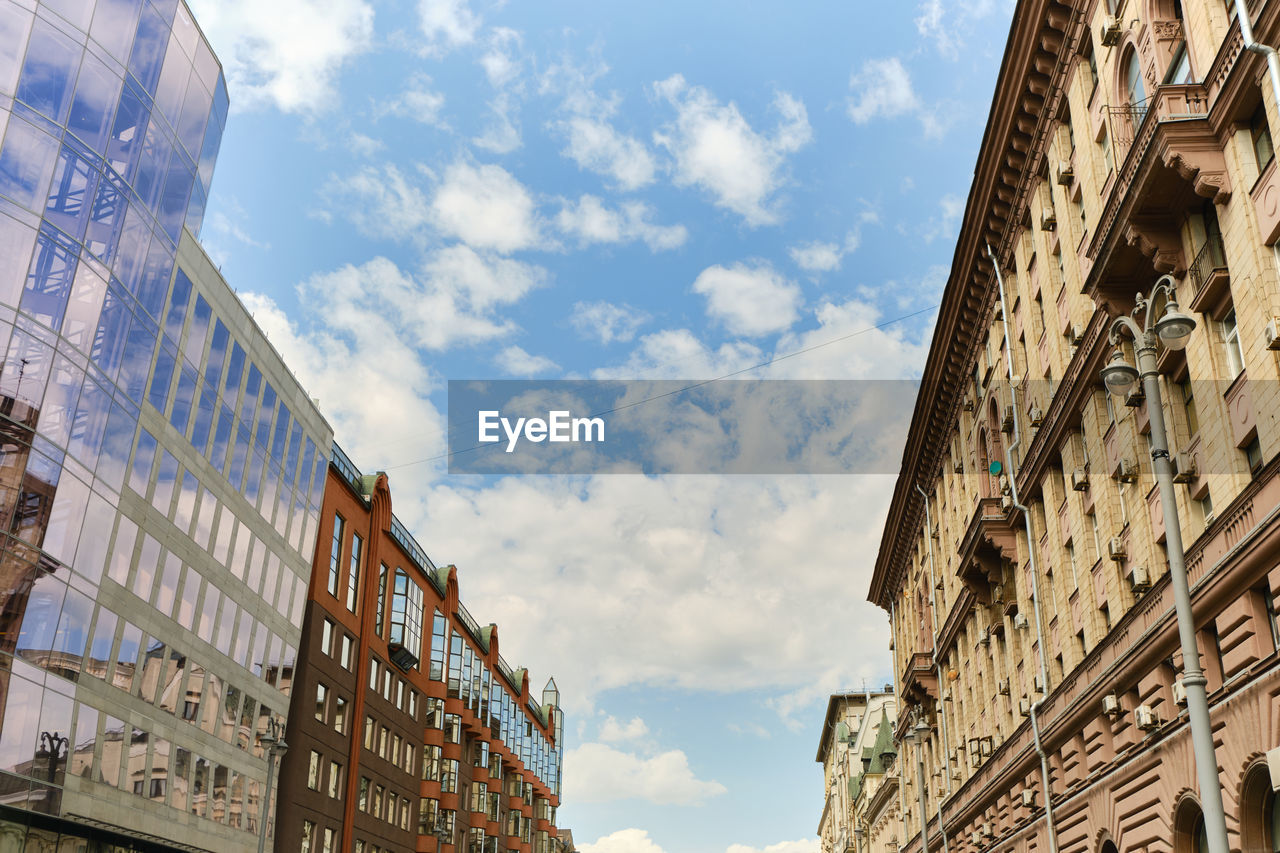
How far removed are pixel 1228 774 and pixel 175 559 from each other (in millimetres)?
33265

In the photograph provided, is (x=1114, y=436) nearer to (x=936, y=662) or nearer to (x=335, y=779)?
(x=936, y=662)

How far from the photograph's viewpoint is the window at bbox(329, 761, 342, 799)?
5772cm

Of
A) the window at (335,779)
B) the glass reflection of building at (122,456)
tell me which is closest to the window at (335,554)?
the window at (335,779)

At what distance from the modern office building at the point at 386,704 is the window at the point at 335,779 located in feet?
0.33

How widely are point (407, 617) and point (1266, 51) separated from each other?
201 feet

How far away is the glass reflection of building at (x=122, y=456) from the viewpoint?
31422 millimetres

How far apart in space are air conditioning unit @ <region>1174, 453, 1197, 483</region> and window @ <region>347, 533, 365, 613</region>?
47.2m

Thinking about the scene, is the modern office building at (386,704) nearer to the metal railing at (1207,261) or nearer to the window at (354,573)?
the window at (354,573)

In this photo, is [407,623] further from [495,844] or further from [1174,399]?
[1174,399]

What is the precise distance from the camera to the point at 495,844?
307ft

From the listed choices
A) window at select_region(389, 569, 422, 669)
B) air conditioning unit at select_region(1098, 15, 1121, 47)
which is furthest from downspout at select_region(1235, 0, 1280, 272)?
window at select_region(389, 569, 422, 669)

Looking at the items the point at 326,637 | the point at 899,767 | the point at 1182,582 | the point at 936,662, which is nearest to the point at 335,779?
the point at 326,637

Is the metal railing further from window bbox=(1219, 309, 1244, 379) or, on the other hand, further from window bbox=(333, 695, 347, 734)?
window bbox=(333, 695, 347, 734)

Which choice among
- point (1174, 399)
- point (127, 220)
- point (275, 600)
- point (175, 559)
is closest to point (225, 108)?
point (127, 220)
